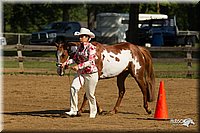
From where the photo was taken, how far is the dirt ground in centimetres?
1023

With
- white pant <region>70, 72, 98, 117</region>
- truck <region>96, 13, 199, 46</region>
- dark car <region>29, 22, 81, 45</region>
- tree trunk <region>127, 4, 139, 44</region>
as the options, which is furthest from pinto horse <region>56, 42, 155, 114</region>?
dark car <region>29, 22, 81, 45</region>

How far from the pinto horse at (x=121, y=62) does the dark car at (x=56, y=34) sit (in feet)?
95.8

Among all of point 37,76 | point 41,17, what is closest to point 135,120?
point 37,76

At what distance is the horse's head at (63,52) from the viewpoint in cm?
1152

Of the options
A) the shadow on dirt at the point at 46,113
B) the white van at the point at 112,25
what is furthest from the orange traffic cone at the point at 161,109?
the white van at the point at 112,25

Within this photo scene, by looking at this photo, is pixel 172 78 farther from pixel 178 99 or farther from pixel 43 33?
pixel 43 33

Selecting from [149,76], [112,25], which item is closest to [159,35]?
[112,25]

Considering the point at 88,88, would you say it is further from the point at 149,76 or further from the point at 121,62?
the point at 149,76

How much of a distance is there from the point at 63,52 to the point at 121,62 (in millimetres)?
1488

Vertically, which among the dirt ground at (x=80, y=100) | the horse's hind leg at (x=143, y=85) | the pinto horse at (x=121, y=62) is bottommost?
the dirt ground at (x=80, y=100)

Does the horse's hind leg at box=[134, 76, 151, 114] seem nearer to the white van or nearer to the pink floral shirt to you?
the pink floral shirt

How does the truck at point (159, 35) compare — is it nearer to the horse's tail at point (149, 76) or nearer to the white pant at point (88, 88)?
the horse's tail at point (149, 76)

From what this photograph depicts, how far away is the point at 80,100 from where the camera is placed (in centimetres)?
1525

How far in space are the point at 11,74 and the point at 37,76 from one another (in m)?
1.26
